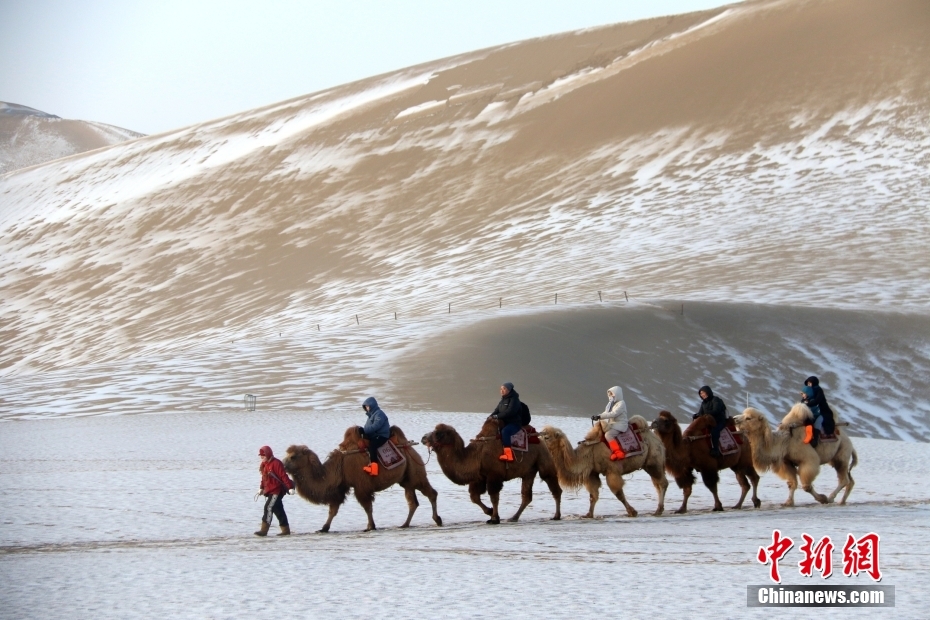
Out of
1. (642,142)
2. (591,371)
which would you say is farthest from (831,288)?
(642,142)

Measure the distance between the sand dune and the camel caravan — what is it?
1575 centimetres

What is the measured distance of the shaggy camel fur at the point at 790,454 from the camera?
15.6m

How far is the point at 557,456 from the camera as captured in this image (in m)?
14.5

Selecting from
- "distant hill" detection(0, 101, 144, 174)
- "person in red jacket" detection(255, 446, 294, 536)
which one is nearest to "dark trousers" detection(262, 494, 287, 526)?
"person in red jacket" detection(255, 446, 294, 536)

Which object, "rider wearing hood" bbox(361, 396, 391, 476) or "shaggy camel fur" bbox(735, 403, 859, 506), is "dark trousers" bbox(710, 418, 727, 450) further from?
"rider wearing hood" bbox(361, 396, 391, 476)

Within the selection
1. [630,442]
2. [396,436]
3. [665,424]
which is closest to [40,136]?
[396,436]

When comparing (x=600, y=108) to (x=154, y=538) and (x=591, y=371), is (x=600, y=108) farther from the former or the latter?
(x=154, y=538)

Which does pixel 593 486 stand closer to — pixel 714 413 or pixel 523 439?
pixel 523 439

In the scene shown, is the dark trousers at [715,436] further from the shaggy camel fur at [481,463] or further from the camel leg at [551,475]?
the shaggy camel fur at [481,463]

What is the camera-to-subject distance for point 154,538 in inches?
508

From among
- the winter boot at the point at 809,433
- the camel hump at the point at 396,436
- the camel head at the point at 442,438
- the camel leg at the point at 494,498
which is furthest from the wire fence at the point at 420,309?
the camel hump at the point at 396,436

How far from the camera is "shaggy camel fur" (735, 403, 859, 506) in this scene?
15.6m

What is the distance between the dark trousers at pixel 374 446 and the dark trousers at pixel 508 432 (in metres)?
1.65

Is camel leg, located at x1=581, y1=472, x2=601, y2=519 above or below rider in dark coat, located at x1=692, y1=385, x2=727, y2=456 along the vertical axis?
below
